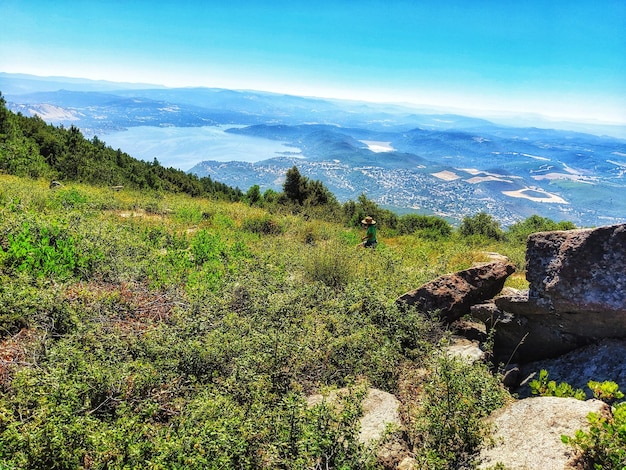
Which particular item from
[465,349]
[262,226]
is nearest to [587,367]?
[465,349]

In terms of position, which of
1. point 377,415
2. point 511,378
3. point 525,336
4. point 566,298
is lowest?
point 511,378

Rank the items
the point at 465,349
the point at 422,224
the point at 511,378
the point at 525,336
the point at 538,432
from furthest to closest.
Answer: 1. the point at 422,224
2. the point at 465,349
3. the point at 525,336
4. the point at 511,378
5. the point at 538,432

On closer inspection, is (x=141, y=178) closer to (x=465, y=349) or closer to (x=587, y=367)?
(x=465, y=349)

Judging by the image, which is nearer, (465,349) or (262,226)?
(465,349)

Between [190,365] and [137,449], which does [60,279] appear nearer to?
[190,365]

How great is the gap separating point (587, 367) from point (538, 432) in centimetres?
166

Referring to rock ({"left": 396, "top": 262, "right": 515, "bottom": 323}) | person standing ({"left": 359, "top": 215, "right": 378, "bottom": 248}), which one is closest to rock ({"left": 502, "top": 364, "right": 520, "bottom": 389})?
rock ({"left": 396, "top": 262, "right": 515, "bottom": 323})

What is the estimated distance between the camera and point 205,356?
4180mm

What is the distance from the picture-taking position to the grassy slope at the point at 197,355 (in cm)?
278

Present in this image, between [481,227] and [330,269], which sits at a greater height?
[330,269]

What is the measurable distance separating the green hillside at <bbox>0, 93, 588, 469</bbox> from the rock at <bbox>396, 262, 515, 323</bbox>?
0.42 metres

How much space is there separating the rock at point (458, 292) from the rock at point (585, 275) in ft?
4.32

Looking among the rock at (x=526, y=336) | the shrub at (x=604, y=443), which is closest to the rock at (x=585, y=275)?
the rock at (x=526, y=336)

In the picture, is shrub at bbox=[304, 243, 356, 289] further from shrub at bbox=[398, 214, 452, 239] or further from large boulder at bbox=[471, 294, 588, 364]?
shrub at bbox=[398, 214, 452, 239]
